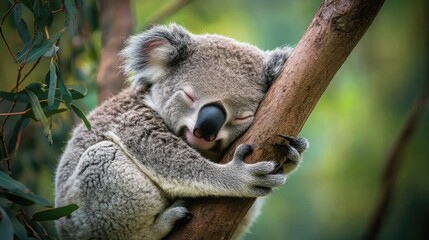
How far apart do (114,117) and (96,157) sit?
0.33 m

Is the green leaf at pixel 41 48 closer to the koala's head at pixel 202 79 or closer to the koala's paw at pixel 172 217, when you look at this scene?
the koala's head at pixel 202 79

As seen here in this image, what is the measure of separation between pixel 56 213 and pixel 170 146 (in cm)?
62

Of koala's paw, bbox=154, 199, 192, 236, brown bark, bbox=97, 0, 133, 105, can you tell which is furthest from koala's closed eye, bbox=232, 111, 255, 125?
brown bark, bbox=97, 0, 133, 105

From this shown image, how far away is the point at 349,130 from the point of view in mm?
5883

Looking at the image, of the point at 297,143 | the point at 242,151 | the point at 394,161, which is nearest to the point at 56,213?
the point at 242,151

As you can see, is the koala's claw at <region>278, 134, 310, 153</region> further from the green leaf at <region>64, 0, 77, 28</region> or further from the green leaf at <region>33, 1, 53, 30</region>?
the green leaf at <region>33, 1, 53, 30</region>

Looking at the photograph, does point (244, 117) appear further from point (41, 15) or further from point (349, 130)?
point (349, 130)

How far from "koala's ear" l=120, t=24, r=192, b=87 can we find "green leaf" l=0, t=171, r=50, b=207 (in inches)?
37.0

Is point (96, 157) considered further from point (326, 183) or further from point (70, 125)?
point (326, 183)

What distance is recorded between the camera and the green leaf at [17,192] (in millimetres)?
2527

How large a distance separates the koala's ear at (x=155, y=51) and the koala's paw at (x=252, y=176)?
2.53 ft

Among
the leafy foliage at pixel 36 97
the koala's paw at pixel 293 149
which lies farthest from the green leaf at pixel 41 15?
the koala's paw at pixel 293 149

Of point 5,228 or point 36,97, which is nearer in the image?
point 5,228

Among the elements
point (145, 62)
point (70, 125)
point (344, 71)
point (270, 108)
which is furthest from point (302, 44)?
point (344, 71)
